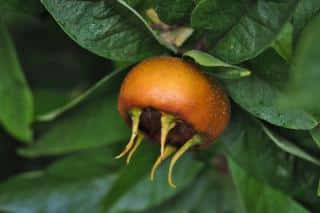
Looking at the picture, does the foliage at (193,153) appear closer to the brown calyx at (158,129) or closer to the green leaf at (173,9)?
the green leaf at (173,9)

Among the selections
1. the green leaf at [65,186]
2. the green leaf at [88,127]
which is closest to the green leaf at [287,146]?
the green leaf at [88,127]

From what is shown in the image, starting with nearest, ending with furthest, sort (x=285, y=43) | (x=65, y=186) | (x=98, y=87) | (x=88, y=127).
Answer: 1. (x=285, y=43)
2. (x=98, y=87)
3. (x=88, y=127)
4. (x=65, y=186)

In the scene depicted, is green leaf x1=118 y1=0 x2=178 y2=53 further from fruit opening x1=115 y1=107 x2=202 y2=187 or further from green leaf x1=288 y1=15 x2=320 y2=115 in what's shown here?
green leaf x1=288 y1=15 x2=320 y2=115

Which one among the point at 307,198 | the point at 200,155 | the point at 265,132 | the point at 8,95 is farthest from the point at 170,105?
the point at 8,95

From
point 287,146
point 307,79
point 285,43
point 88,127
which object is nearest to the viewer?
point 307,79

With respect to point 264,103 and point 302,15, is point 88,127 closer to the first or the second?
point 264,103

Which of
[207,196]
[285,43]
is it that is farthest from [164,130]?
[207,196]

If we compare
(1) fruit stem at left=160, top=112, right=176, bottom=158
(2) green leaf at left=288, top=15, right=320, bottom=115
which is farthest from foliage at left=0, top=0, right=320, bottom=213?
(1) fruit stem at left=160, top=112, right=176, bottom=158
